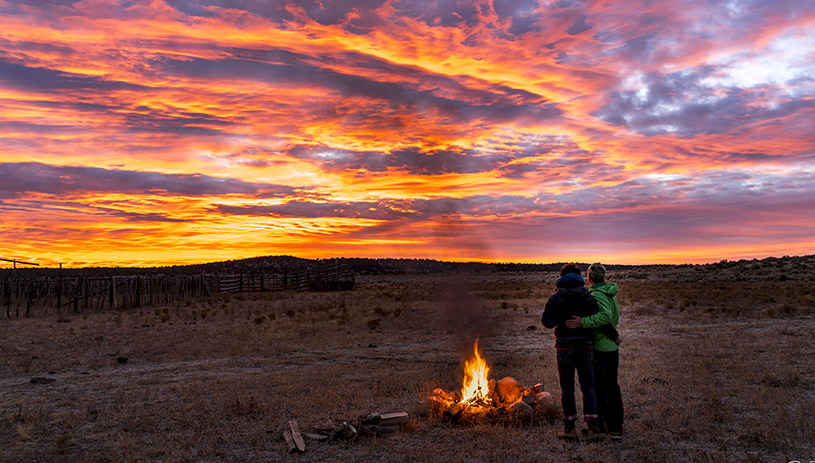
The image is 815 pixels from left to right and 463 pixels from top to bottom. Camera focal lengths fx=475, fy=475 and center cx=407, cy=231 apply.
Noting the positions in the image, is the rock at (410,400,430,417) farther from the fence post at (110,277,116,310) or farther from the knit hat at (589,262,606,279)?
the fence post at (110,277,116,310)

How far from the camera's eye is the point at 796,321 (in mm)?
18391

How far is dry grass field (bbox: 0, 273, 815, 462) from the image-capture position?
6.42 m

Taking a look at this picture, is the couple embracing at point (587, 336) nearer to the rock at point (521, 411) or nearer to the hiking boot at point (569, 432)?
the hiking boot at point (569, 432)

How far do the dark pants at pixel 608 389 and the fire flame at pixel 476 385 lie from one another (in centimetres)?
203

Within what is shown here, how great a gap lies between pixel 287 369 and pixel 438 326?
344 inches

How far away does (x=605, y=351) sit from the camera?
599 cm

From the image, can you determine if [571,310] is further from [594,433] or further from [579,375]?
[594,433]

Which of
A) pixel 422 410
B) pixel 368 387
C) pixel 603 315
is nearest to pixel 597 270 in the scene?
pixel 603 315

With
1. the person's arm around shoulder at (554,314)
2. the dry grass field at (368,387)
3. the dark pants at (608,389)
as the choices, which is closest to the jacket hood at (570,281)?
the person's arm around shoulder at (554,314)

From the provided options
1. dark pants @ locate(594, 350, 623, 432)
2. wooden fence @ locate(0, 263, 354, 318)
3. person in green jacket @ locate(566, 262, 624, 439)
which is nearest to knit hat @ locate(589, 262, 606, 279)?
person in green jacket @ locate(566, 262, 624, 439)

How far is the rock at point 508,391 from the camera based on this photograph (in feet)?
26.4

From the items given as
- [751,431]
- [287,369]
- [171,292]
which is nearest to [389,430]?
[751,431]

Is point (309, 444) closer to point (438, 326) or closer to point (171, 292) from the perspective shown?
point (438, 326)

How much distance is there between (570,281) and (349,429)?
3816mm
